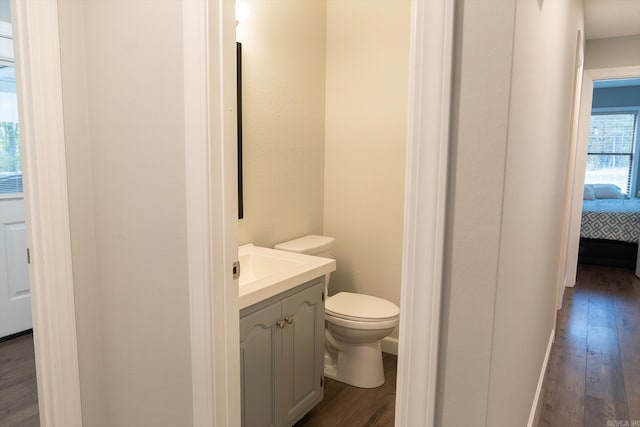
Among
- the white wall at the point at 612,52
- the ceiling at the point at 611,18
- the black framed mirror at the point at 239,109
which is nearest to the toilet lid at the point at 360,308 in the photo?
the black framed mirror at the point at 239,109

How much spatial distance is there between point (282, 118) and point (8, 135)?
81.4 inches

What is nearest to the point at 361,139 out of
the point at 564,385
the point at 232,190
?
the point at 232,190

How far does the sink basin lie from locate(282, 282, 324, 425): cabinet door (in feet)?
0.29

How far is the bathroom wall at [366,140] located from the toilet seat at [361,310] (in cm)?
37

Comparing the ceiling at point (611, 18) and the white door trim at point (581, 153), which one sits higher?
the ceiling at point (611, 18)

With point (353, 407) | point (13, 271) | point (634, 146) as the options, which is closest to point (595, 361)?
point (353, 407)

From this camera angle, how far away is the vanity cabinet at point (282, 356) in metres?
1.72

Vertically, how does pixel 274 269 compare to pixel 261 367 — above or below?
above

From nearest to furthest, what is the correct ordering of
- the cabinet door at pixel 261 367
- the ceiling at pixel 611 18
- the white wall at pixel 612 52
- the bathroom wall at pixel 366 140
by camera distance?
the cabinet door at pixel 261 367 → the bathroom wall at pixel 366 140 → the ceiling at pixel 611 18 → the white wall at pixel 612 52

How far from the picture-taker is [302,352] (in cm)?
205

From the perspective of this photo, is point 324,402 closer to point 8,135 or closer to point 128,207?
point 128,207

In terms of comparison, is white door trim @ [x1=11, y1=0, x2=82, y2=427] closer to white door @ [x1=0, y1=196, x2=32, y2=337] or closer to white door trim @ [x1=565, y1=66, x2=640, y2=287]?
white door @ [x1=0, y1=196, x2=32, y2=337]

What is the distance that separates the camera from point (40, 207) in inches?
58.6

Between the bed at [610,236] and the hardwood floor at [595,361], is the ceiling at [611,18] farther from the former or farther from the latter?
the hardwood floor at [595,361]
